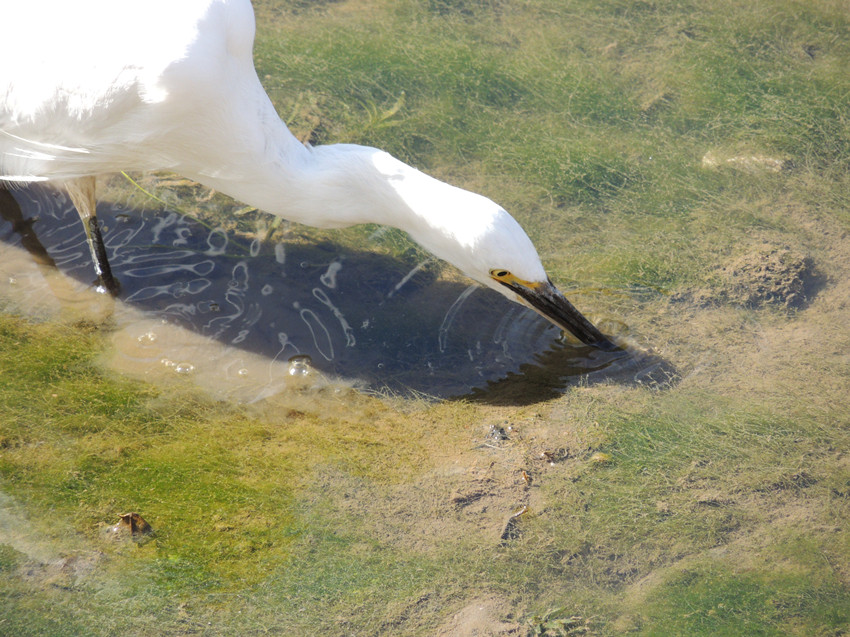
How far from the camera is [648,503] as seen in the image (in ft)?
9.12

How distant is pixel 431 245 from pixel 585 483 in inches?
51.0

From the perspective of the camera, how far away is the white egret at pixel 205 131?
311 centimetres

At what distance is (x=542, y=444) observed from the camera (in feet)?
9.72

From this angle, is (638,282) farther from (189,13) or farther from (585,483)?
(189,13)

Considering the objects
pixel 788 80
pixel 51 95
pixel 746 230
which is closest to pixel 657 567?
pixel 746 230

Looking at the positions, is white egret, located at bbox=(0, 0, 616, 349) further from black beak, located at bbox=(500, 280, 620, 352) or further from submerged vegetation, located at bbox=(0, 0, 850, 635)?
submerged vegetation, located at bbox=(0, 0, 850, 635)

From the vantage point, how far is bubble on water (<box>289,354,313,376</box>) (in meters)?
3.46

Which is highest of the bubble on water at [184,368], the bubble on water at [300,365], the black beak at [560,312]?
the black beak at [560,312]

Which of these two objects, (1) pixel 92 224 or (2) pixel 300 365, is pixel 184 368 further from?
(1) pixel 92 224

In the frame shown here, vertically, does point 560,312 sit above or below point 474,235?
below

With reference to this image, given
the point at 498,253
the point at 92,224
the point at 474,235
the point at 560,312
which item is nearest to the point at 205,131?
the point at 92,224

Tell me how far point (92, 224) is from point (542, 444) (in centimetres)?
251

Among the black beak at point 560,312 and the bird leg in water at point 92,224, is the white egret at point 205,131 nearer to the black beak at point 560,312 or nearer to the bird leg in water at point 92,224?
the black beak at point 560,312

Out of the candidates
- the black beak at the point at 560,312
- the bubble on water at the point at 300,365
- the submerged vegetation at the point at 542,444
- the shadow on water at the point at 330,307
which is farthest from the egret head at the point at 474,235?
the bubble on water at the point at 300,365
